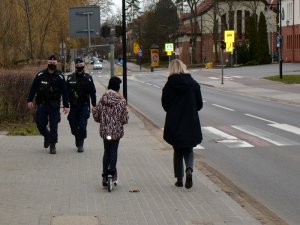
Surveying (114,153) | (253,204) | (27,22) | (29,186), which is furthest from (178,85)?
(27,22)

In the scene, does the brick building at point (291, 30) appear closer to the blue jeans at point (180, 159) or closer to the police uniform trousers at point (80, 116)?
the police uniform trousers at point (80, 116)

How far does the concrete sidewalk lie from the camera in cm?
618

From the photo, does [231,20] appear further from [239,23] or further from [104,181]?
[104,181]

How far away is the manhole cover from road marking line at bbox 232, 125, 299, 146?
7.75 m

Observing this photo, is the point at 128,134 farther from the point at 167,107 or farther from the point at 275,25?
the point at 275,25

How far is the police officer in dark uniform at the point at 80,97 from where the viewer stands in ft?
35.4

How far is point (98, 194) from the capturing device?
739 centimetres

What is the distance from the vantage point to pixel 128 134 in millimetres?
14344

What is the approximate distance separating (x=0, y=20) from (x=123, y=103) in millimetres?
16882

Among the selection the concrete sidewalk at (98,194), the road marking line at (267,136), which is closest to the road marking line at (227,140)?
the road marking line at (267,136)

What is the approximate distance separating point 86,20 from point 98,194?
1215 cm

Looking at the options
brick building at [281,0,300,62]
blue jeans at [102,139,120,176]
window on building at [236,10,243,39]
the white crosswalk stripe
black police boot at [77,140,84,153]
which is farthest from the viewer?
window on building at [236,10,243,39]

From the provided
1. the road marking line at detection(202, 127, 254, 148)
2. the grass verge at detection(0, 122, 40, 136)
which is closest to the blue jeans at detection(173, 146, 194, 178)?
the road marking line at detection(202, 127, 254, 148)

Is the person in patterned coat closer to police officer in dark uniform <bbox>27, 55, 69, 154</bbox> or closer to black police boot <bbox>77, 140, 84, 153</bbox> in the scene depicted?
police officer in dark uniform <bbox>27, 55, 69, 154</bbox>
